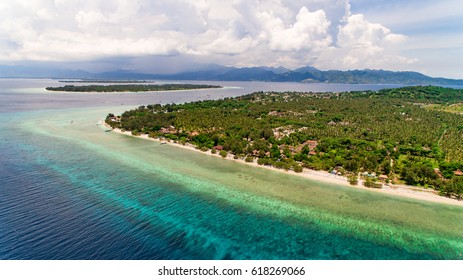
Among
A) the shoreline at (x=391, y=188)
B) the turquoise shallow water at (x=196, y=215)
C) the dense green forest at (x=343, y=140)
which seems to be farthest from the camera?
the dense green forest at (x=343, y=140)

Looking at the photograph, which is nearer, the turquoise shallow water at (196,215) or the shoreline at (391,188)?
the turquoise shallow water at (196,215)

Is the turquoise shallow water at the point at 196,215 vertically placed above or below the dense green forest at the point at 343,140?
below

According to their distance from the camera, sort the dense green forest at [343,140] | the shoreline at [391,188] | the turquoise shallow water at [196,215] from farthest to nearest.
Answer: the dense green forest at [343,140], the shoreline at [391,188], the turquoise shallow water at [196,215]

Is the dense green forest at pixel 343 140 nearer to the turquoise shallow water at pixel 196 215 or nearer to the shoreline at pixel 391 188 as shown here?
the shoreline at pixel 391 188

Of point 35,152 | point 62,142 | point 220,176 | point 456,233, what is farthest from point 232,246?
point 62,142

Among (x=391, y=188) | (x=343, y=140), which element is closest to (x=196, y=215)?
(x=391, y=188)

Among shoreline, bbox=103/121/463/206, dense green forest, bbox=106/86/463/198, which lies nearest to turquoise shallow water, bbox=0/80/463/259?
shoreline, bbox=103/121/463/206

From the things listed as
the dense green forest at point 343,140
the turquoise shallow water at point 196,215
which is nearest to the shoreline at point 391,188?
the dense green forest at point 343,140

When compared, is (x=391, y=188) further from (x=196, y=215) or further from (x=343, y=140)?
(x=196, y=215)

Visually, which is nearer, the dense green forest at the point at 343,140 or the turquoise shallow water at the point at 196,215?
the turquoise shallow water at the point at 196,215
